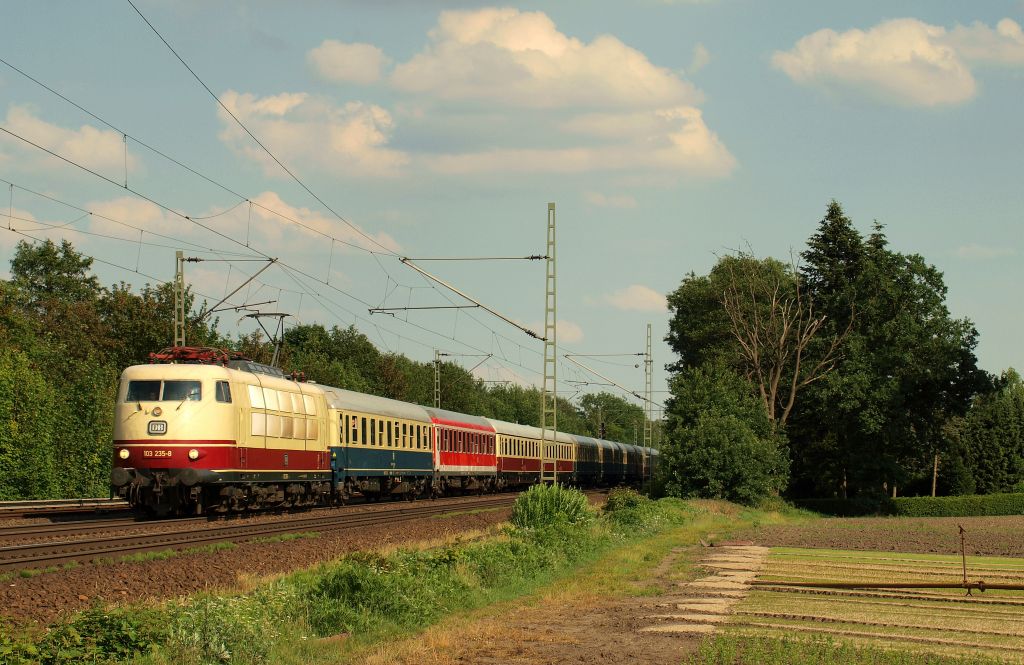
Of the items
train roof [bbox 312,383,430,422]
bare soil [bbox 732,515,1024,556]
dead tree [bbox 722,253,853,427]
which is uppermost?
dead tree [bbox 722,253,853,427]

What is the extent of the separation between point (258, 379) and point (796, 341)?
132ft

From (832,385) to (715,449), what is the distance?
10888 millimetres

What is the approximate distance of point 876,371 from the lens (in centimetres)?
5900

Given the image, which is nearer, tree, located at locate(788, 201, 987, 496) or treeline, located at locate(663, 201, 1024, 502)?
treeline, located at locate(663, 201, 1024, 502)

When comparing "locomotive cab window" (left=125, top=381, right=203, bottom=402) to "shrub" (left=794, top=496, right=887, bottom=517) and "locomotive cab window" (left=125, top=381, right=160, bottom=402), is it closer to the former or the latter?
"locomotive cab window" (left=125, top=381, right=160, bottom=402)

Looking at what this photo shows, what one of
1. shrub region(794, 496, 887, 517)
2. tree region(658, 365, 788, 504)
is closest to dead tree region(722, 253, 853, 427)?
shrub region(794, 496, 887, 517)

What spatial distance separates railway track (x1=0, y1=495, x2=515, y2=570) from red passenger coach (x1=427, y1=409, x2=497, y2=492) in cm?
1584

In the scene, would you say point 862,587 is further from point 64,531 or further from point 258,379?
point 258,379

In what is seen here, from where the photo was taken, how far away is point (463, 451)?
55844 mm

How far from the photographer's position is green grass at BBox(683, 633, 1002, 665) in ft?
37.9

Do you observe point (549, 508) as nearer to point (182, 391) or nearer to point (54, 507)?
point (182, 391)

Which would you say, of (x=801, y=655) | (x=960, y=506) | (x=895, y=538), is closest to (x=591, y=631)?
(x=801, y=655)

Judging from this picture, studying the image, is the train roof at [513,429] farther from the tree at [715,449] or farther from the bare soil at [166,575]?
the bare soil at [166,575]

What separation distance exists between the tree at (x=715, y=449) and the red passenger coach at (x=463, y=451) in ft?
30.5
